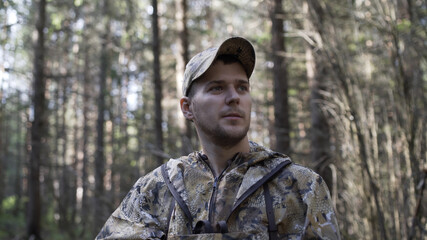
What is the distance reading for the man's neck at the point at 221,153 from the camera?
84.7 inches

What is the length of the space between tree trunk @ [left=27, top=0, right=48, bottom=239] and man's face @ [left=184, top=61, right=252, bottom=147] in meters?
9.70

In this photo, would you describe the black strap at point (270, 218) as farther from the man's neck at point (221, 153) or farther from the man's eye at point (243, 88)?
the man's eye at point (243, 88)

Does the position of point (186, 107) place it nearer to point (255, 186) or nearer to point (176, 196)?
point (176, 196)

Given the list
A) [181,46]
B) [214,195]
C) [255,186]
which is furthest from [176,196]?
[181,46]

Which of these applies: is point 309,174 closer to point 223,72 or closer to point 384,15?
point 223,72

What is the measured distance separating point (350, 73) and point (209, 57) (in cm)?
138

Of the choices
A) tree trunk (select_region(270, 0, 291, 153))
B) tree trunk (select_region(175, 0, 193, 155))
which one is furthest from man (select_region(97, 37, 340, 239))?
tree trunk (select_region(175, 0, 193, 155))

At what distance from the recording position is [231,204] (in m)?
1.91

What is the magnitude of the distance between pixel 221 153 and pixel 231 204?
0.34 meters

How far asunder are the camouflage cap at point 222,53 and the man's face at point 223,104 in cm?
4

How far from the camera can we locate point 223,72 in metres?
2.17

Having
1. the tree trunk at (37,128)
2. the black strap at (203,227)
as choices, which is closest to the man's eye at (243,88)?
the black strap at (203,227)

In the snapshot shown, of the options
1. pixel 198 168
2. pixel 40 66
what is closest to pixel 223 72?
pixel 198 168

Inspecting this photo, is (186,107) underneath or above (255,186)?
above
